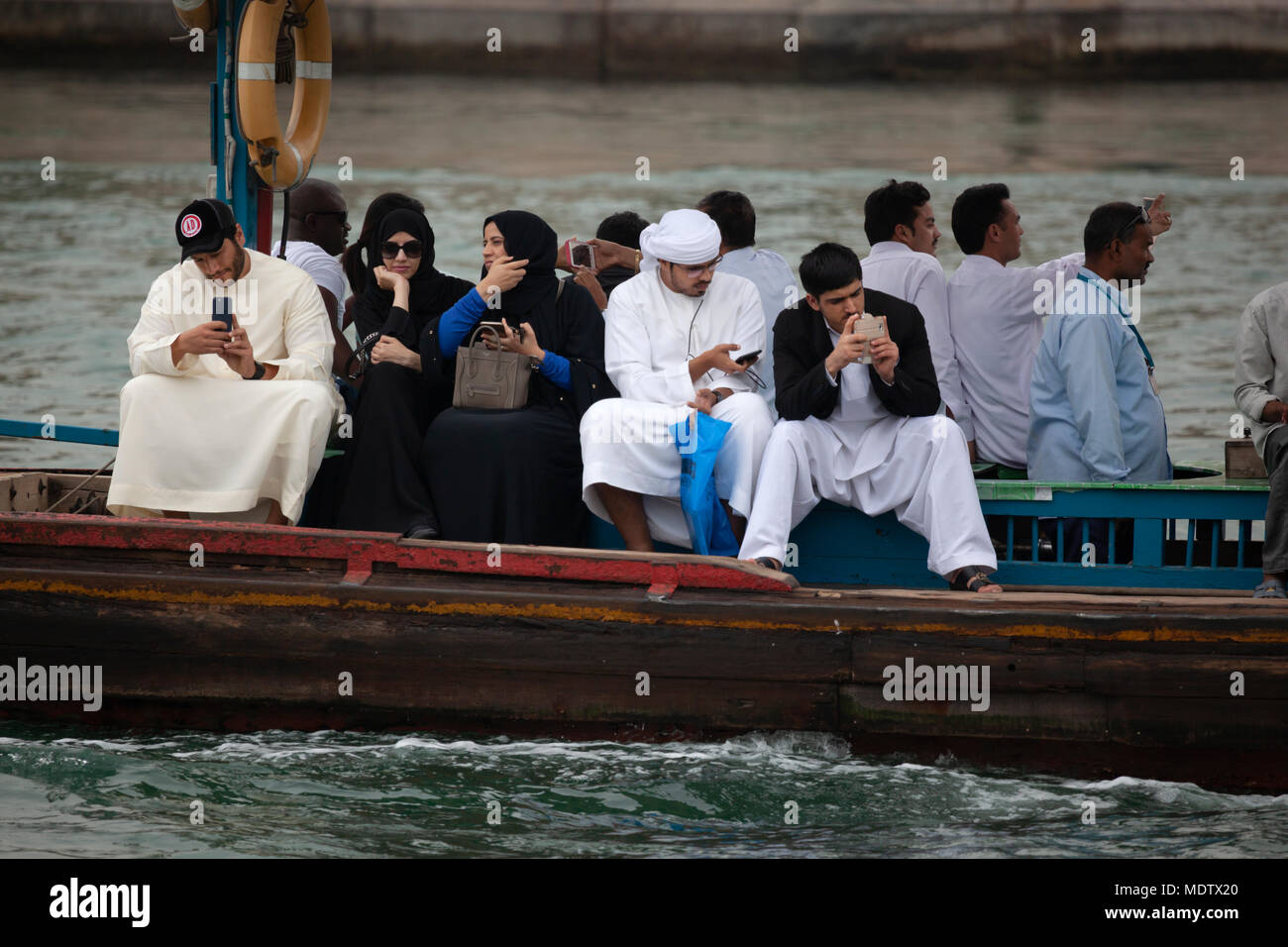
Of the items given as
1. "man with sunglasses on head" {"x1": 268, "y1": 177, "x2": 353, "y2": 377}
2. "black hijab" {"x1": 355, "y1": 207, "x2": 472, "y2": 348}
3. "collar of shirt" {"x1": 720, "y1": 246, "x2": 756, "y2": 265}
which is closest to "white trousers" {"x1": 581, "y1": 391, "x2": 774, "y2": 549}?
"black hijab" {"x1": 355, "y1": 207, "x2": 472, "y2": 348}

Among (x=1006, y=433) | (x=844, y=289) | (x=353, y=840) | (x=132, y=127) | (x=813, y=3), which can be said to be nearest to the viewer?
(x=353, y=840)

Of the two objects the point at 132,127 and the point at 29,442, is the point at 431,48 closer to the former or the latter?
the point at 132,127

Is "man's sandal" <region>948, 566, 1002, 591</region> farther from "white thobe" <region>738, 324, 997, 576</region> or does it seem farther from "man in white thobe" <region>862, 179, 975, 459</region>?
"man in white thobe" <region>862, 179, 975, 459</region>

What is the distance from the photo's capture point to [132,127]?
25312 millimetres

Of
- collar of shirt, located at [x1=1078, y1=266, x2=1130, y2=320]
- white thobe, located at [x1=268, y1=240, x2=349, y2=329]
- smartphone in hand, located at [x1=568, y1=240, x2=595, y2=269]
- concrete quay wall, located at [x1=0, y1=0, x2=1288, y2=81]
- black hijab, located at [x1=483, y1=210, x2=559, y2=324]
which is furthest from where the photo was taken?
concrete quay wall, located at [x1=0, y1=0, x2=1288, y2=81]

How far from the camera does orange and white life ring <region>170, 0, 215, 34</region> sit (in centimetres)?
590

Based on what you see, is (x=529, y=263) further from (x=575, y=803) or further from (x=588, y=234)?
(x=588, y=234)

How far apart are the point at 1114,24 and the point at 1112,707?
947 inches

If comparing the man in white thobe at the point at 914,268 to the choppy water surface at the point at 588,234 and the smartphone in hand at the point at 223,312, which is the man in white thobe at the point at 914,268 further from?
the smartphone in hand at the point at 223,312

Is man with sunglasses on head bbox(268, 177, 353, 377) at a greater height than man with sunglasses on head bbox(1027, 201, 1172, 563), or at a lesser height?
greater

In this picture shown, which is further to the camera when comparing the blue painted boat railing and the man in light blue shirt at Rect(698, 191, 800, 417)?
the man in light blue shirt at Rect(698, 191, 800, 417)

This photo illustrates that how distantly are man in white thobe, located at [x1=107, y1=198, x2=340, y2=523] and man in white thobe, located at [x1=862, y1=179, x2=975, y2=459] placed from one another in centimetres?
198

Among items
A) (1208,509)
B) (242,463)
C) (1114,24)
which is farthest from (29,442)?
(1114,24)

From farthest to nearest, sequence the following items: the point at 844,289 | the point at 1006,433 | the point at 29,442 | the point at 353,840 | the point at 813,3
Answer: the point at 813,3
the point at 29,442
the point at 1006,433
the point at 844,289
the point at 353,840
